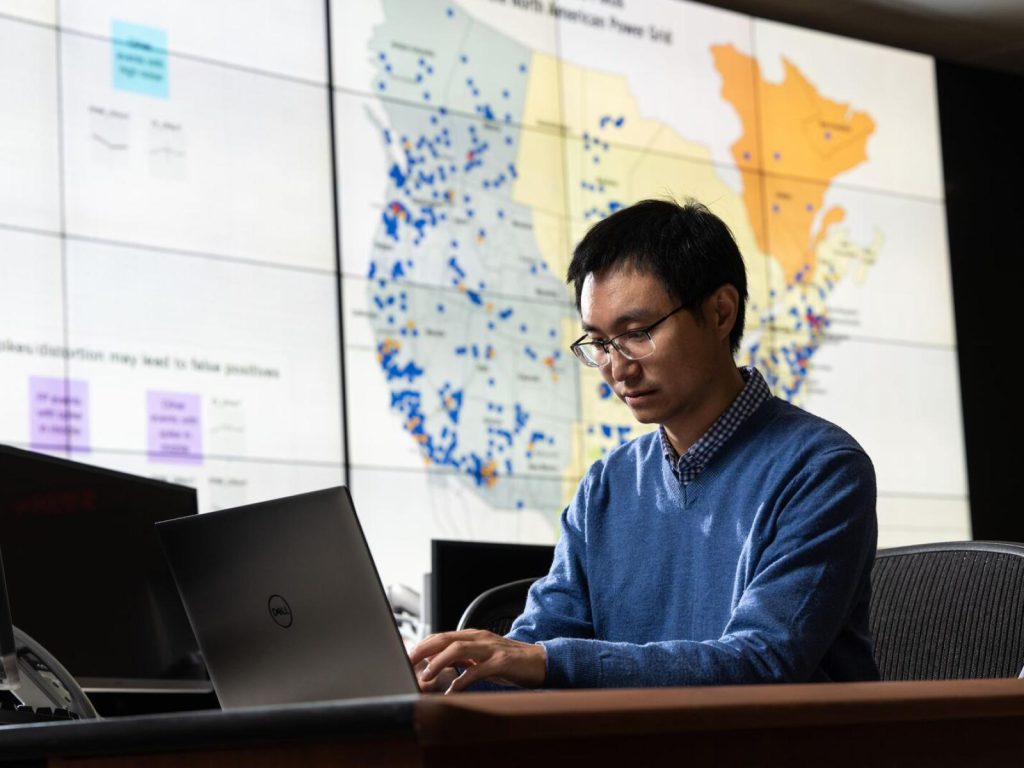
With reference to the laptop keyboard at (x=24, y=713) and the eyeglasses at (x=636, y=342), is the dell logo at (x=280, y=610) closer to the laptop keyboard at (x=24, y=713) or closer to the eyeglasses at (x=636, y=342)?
the laptop keyboard at (x=24, y=713)

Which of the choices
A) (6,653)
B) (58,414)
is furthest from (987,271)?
(6,653)

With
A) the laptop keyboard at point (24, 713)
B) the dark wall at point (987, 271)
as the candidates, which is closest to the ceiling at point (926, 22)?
the dark wall at point (987, 271)

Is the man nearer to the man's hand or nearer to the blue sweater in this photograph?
the blue sweater

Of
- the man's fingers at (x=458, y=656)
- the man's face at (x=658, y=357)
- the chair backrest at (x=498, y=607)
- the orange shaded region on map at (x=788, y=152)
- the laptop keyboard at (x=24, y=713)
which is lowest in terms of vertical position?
the laptop keyboard at (x=24, y=713)

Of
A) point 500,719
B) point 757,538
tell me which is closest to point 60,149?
point 757,538

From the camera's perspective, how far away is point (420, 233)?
12.4 ft

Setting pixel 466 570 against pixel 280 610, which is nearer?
pixel 280 610

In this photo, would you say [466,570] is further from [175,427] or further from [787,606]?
[175,427]

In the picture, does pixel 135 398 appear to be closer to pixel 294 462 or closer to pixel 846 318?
pixel 294 462

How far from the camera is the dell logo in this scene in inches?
47.0

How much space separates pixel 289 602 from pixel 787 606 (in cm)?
47

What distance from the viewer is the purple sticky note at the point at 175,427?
10.7 ft

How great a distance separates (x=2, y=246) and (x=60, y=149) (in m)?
0.28

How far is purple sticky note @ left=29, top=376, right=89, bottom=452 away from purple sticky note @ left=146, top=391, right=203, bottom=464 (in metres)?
0.15
